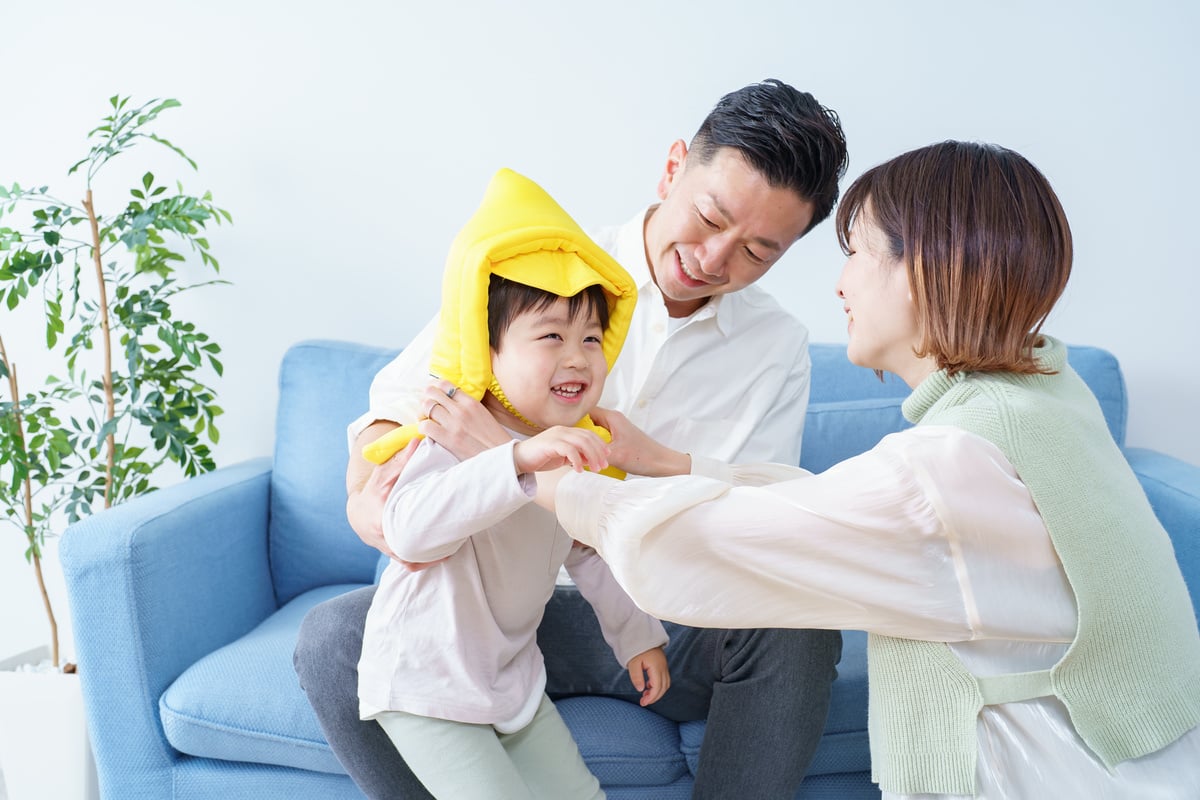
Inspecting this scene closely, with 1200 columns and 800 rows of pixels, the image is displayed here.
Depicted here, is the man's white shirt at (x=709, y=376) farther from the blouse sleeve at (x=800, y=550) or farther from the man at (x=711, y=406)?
the blouse sleeve at (x=800, y=550)

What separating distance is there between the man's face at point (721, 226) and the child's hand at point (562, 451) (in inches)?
23.4

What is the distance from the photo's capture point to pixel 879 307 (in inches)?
44.1

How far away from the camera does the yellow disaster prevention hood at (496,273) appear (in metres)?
1.19

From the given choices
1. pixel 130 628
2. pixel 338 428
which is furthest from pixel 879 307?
pixel 338 428

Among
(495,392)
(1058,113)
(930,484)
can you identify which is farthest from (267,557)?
(1058,113)

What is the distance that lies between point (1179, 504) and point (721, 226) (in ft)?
3.29

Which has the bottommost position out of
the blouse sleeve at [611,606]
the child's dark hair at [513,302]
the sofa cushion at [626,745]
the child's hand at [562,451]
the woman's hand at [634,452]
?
the sofa cushion at [626,745]

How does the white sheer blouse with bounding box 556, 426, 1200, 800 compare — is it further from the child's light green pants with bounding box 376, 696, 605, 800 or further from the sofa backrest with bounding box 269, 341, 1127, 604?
the sofa backrest with bounding box 269, 341, 1127, 604

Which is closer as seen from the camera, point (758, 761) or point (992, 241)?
point (992, 241)

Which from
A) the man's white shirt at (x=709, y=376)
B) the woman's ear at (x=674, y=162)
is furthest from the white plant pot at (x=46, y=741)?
the woman's ear at (x=674, y=162)

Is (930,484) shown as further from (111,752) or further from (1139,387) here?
(1139,387)

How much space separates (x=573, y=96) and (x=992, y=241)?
4.96 ft

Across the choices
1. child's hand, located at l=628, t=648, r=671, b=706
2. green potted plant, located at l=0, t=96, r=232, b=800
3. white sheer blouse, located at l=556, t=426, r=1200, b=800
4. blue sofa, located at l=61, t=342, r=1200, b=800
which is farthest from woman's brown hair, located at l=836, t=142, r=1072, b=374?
green potted plant, located at l=0, t=96, r=232, b=800

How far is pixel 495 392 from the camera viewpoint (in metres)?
1.24
